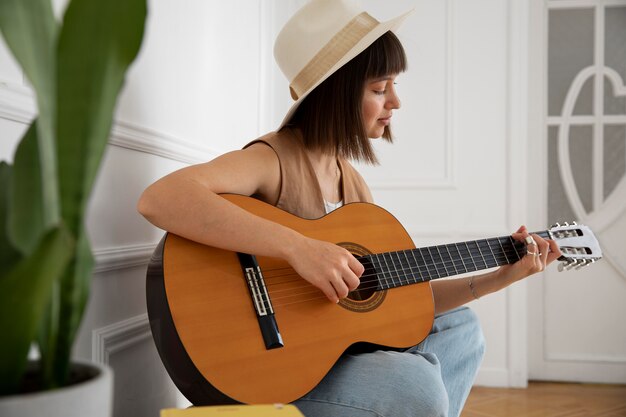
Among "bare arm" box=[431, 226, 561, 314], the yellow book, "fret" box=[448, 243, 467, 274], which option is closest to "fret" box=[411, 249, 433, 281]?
"fret" box=[448, 243, 467, 274]

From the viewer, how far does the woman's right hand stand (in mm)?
1188

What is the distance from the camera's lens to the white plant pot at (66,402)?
1.60 feet

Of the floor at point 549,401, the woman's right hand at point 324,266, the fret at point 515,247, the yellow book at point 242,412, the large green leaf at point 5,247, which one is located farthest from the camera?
the floor at point 549,401

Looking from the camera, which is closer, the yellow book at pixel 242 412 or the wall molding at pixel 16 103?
the yellow book at pixel 242 412

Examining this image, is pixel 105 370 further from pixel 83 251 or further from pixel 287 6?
pixel 287 6

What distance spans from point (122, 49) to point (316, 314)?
81cm

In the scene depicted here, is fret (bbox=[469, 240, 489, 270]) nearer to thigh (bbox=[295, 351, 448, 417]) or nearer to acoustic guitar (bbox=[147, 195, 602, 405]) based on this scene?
acoustic guitar (bbox=[147, 195, 602, 405])

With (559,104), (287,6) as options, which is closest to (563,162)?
(559,104)

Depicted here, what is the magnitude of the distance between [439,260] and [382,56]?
0.50 meters

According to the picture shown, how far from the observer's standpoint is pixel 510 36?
2.88 meters

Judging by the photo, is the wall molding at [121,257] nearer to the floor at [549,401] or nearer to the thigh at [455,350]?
the thigh at [455,350]

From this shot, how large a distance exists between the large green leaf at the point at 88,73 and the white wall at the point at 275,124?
79cm

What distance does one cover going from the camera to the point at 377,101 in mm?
1559

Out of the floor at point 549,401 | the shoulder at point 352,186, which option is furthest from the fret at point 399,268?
the floor at point 549,401
